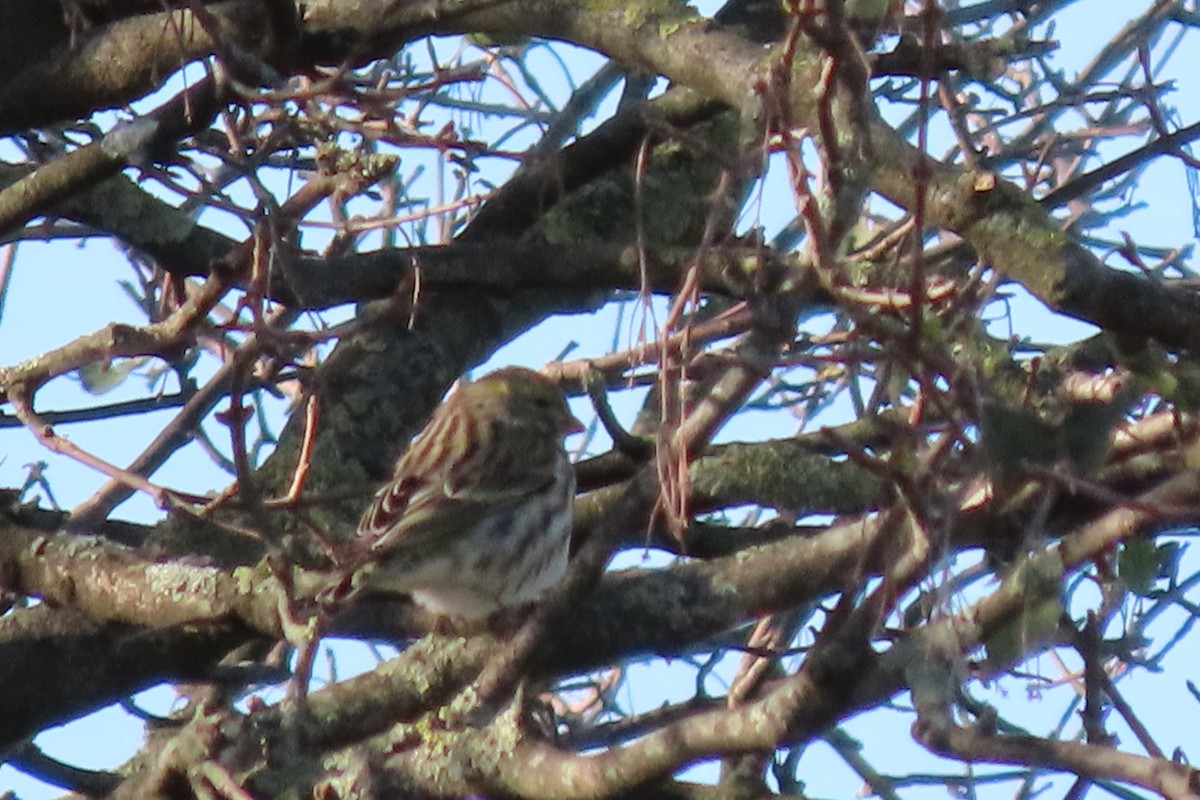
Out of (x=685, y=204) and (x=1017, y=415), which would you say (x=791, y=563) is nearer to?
(x=1017, y=415)

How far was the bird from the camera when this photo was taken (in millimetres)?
3986

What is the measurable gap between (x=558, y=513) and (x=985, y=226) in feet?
5.24

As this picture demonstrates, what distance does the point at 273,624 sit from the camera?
3.19 metres

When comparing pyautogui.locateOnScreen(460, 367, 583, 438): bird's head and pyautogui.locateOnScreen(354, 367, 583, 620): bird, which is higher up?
pyautogui.locateOnScreen(460, 367, 583, 438): bird's head

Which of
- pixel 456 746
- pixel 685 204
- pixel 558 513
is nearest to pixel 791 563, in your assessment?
pixel 456 746

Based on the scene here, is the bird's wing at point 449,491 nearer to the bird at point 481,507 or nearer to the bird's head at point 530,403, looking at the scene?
the bird at point 481,507

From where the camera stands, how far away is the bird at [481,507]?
399cm

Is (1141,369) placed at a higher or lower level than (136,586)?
lower

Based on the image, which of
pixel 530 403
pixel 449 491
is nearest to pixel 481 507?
pixel 449 491

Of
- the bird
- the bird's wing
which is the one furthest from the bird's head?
the bird's wing

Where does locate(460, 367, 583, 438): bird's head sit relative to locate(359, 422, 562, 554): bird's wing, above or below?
above

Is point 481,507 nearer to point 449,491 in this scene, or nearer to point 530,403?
point 449,491

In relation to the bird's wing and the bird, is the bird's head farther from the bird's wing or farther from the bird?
the bird's wing

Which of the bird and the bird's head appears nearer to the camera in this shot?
the bird
